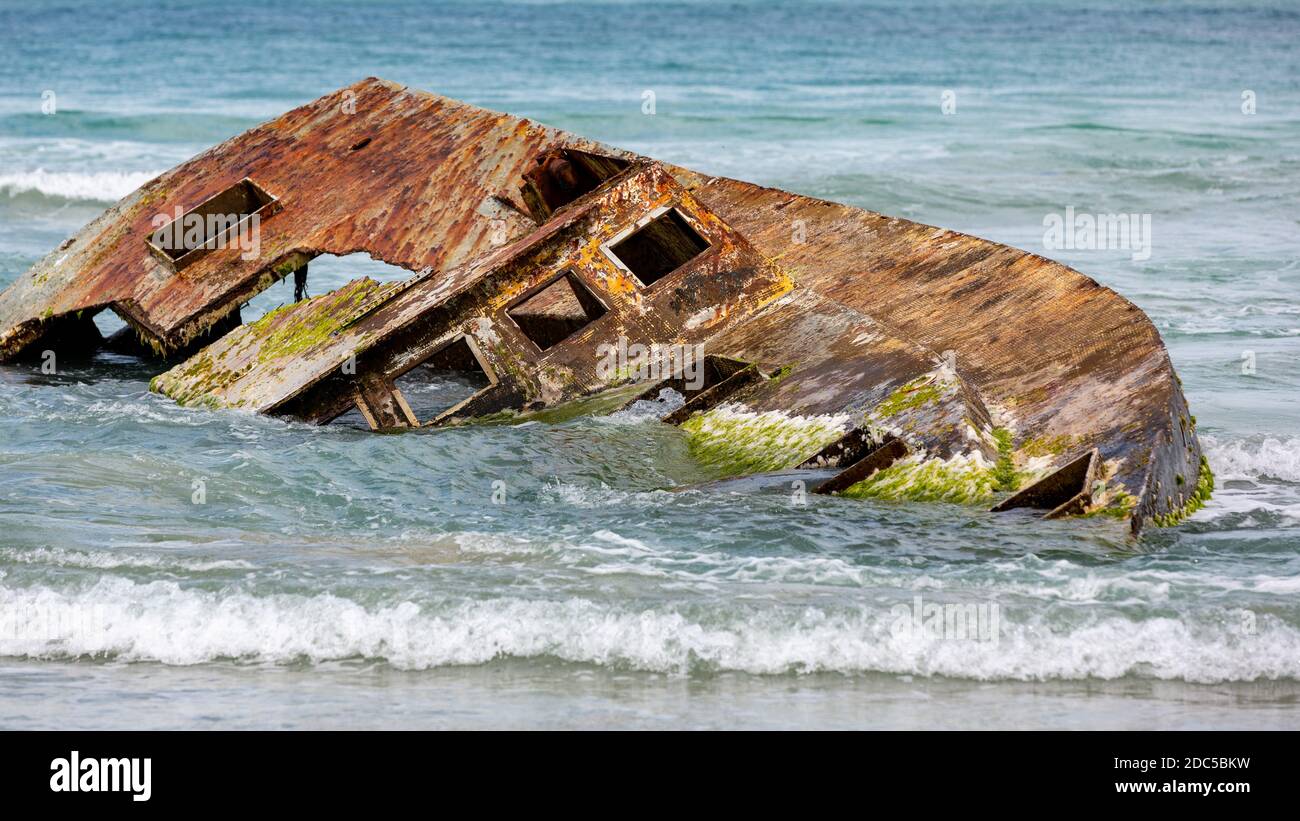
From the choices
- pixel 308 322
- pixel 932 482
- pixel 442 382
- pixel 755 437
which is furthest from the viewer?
pixel 442 382

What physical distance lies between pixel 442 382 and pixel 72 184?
13.8 m

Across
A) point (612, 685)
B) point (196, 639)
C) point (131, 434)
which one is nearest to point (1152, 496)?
point (612, 685)

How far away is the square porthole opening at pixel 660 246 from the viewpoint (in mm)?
7734

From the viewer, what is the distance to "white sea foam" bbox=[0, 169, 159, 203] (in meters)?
20.8

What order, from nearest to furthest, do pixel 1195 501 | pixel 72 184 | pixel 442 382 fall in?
1. pixel 1195 501
2. pixel 442 382
3. pixel 72 184

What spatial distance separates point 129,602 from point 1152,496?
389 cm

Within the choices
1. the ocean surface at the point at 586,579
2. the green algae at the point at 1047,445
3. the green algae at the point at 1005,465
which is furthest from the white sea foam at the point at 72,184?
the green algae at the point at 1047,445

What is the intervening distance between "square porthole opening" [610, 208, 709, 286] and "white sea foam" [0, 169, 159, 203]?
1424 centimetres

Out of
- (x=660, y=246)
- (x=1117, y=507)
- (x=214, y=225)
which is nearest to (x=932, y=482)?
(x=1117, y=507)

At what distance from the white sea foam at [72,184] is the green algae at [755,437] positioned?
15.8m

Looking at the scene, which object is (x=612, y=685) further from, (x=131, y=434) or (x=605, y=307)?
(x=131, y=434)

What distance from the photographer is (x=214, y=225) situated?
905cm

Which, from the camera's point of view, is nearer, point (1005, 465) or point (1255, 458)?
point (1005, 465)

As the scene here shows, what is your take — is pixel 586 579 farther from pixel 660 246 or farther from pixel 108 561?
pixel 660 246
